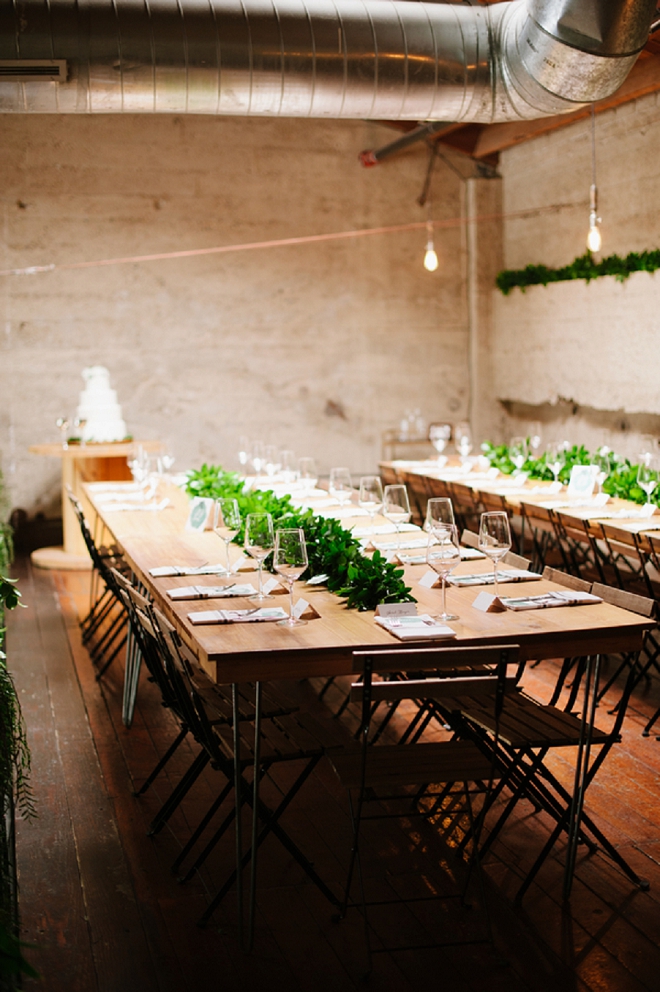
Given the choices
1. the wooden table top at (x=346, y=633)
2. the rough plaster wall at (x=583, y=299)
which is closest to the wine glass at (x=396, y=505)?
the wooden table top at (x=346, y=633)

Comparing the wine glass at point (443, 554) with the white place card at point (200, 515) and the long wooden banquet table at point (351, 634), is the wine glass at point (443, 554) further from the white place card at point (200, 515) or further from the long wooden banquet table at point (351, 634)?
the white place card at point (200, 515)

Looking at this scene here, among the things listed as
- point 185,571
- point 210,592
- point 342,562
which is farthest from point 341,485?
point 210,592

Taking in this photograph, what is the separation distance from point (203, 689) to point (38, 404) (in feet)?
23.4

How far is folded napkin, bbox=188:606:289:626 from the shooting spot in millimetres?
3396

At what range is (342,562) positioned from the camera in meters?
3.99

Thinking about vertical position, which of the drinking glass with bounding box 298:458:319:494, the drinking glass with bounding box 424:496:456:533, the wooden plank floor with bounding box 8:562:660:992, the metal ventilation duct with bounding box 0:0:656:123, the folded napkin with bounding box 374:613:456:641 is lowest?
the wooden plank floor with bounding box 8:562:660:992

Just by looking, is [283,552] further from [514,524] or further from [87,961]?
[514,524]

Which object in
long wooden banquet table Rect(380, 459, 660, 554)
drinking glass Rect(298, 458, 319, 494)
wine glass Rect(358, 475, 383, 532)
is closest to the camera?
wine glass Rect(358, 475, 383, 532)

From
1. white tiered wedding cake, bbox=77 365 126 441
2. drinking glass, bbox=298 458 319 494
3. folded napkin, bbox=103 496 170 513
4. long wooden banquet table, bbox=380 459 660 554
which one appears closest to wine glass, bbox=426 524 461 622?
long wooden banquet table, bbox=380 459 660 554

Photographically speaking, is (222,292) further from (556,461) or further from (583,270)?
(556,461)

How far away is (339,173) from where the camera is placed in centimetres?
1098

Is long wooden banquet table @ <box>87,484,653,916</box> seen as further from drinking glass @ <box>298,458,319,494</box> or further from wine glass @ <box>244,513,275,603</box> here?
drinking glass @ <box>298,458,319,494</box>

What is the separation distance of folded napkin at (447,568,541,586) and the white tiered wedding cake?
5740 millimetres

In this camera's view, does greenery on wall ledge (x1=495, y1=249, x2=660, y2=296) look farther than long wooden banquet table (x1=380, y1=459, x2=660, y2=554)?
Yes
